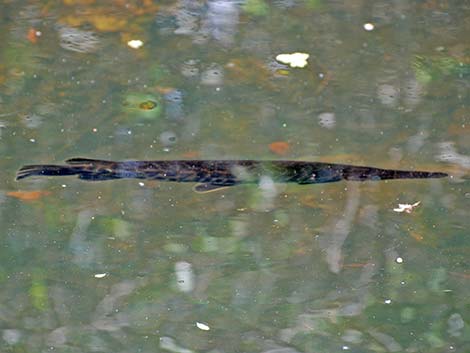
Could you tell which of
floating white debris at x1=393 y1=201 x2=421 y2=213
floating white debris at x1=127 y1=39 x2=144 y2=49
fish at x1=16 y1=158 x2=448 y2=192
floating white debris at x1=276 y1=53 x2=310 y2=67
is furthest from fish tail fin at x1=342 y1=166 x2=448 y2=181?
floating white debris at x1=127 y1=39 x2=144 y2=49

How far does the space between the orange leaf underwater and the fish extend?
0.38ft

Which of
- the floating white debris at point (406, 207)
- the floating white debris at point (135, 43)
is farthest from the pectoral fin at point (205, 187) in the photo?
the floating white debris at point (135, 43)

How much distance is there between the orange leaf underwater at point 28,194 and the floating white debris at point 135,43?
163 cm

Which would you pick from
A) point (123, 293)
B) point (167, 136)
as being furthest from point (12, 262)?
point (167, 136)

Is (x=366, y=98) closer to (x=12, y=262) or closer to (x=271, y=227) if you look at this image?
(x=271, y=227)

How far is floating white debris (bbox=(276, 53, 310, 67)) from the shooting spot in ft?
→ 19.0

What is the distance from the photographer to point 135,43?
19.7ft

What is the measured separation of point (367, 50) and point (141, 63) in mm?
1523

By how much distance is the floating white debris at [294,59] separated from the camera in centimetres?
580

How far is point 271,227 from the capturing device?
4.52 meters

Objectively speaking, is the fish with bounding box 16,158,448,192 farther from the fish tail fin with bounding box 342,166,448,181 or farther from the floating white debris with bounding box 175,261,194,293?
the floating white debris with bounding box 175,261,194,293

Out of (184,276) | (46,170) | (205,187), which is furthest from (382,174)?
(46,170)

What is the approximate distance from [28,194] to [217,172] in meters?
1.01

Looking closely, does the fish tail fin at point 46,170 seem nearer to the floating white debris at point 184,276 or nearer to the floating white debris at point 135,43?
the floating white debris at point 184,276
